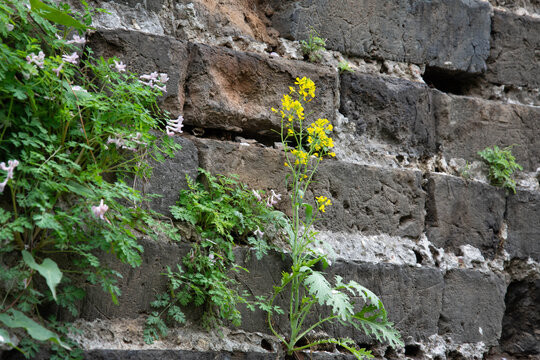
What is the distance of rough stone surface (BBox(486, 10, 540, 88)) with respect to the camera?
3.46 meters

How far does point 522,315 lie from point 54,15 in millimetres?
2643

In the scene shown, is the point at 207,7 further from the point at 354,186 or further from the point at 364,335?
the point at 364,335

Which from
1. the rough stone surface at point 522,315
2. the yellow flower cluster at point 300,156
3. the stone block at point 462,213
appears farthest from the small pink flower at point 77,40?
the rough stone surface at point 522,315

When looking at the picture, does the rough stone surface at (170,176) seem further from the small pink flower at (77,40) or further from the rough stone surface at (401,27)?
the rough stone surface at (401,27)

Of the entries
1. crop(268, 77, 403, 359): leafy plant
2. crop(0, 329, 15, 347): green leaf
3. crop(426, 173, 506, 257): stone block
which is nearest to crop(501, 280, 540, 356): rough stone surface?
crop(426, 173, 506, 257): stone block

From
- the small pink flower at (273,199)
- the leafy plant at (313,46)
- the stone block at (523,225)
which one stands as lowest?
the stone block at (523,225)

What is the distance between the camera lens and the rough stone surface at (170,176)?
2.44m

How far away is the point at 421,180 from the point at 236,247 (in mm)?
1065

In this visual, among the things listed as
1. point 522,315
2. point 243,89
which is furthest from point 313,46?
point 522,315

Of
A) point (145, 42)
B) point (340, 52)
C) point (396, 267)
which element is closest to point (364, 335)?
point (396, 267)

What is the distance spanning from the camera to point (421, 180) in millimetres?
3039

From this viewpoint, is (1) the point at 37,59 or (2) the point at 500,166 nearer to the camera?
(1) the point at 37,59

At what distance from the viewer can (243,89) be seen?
2.79 metres

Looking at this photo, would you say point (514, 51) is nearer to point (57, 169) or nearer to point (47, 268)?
point (57, 169)
